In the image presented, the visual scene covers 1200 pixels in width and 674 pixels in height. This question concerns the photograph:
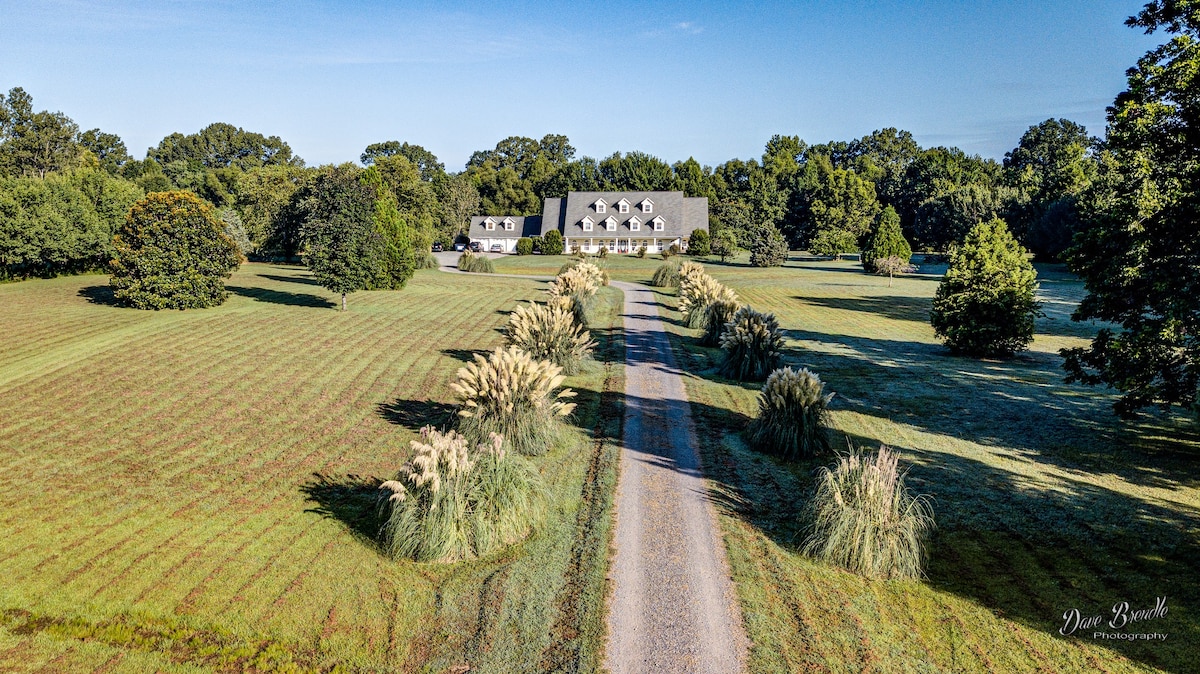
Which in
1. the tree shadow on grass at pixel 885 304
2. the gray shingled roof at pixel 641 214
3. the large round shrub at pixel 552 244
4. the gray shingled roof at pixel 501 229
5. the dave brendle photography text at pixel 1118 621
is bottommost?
the dave brendle photography text at pixel 1118 621

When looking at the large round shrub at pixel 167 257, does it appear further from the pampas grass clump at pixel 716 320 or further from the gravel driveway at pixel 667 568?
the gravel driveway at pixel 667 568

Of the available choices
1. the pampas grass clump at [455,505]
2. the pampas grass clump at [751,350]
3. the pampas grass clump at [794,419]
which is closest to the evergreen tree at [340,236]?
the pampas grass clump at [751,350]

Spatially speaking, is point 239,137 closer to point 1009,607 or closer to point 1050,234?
point 1050,234

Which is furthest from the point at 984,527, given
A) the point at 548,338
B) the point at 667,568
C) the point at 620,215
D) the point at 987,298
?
the point at 620,215

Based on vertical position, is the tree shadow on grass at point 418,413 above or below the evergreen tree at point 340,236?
below

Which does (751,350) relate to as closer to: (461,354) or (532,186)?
(461,354)

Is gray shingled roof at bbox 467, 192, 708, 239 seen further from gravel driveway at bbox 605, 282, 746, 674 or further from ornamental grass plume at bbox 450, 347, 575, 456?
ornamental grass plume at bbox 450, 347, 575, 456
